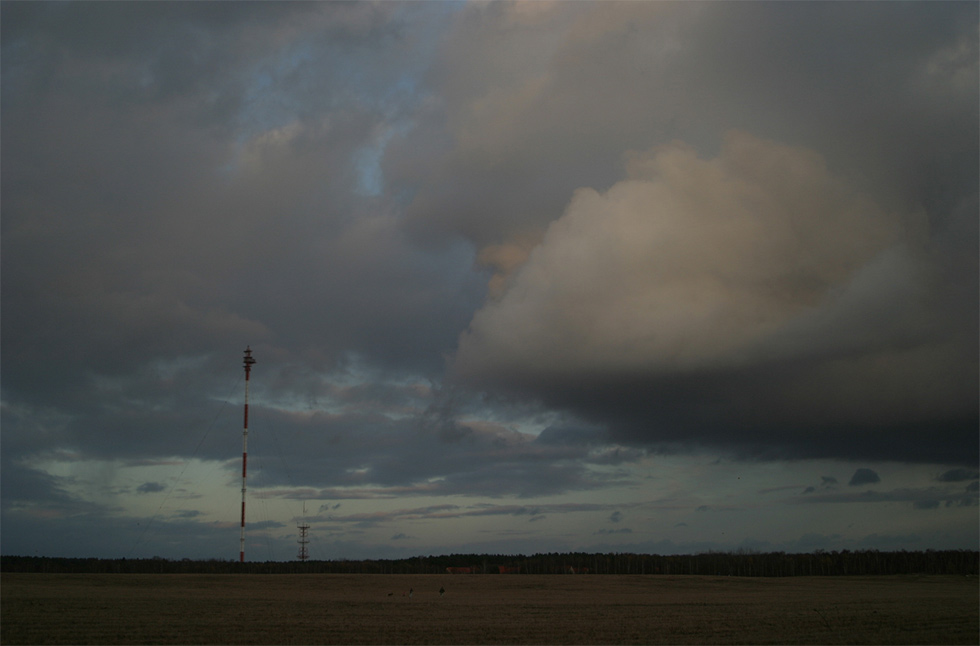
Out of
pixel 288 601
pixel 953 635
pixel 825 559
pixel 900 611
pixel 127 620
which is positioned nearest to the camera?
pixel 953 635

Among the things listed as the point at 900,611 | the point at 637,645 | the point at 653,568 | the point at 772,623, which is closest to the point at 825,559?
the point at 653,568

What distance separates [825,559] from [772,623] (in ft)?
558

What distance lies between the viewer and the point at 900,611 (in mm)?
52875

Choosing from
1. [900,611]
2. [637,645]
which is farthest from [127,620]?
[900,611]

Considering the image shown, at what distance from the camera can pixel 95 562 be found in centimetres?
15212

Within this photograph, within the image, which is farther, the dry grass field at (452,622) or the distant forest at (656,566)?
the distant forest at (656,566)

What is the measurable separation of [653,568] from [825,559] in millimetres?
45401

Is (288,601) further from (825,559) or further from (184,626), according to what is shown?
(825,559)

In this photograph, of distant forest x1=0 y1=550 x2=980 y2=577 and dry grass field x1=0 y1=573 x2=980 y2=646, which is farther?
distant forest x1=0 y1=550 x2=980 y2=577

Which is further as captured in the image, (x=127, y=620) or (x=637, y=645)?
(x=127, y=620)

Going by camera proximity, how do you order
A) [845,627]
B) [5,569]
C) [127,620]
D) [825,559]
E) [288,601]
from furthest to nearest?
[825,559], [5,569], [288,601], [127,620], [845,627]

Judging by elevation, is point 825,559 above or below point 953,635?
below

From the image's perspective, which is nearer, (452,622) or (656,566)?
(452,622)

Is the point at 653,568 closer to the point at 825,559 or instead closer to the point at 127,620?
the point at 825,559
